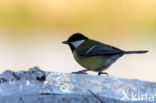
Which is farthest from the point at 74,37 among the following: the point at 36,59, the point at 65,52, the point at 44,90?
the point at 44,90

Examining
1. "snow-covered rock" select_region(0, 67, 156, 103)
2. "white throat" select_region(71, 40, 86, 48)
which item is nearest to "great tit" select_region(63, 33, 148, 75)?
"white throat" select_region(71, 40, 86, 48)

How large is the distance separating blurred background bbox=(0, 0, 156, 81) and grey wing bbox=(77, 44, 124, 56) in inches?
23.9

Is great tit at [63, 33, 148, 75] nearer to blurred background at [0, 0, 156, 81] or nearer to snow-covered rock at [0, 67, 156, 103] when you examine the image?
blurred background at [0, 0, 156, 81]

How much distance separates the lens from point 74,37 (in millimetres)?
2881

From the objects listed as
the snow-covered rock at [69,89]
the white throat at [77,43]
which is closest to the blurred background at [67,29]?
the white throat at [77,43]

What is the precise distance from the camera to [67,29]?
3.76m

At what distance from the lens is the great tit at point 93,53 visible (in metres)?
2.62

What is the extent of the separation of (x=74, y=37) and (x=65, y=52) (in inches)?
35.9

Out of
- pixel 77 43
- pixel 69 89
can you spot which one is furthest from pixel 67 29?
pixel 69 89

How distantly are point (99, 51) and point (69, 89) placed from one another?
1.25 metres

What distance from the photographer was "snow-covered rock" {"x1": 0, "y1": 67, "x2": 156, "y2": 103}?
1.42 metres

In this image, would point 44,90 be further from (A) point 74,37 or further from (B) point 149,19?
(B) point 149,19

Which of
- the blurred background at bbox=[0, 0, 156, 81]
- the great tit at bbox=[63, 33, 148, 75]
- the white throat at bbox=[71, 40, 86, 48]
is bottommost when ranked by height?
the great tit at bbox=[63, 33, 148, 75]

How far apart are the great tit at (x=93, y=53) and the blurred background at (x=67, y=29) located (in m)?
0.53
